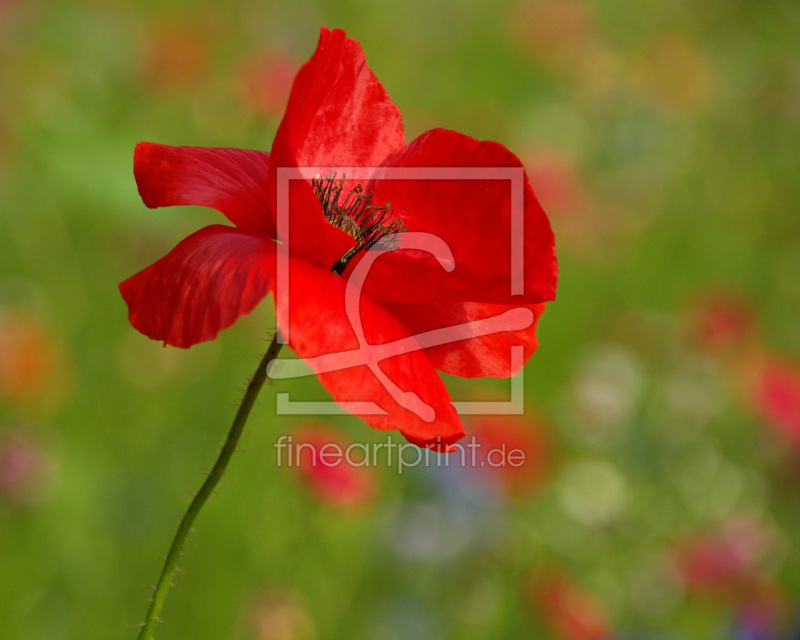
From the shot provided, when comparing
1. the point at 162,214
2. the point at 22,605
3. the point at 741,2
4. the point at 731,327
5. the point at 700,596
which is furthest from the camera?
the point at 741,2

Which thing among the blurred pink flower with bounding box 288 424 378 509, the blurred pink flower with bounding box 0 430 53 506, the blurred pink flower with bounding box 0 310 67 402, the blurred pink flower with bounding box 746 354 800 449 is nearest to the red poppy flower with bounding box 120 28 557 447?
the blurred pink flower with bounding box 288 424 378 509

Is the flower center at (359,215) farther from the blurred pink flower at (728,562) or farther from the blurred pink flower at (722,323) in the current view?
the blurred pink flower at (722,323)

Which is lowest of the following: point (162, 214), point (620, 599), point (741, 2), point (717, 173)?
point (620, 599)

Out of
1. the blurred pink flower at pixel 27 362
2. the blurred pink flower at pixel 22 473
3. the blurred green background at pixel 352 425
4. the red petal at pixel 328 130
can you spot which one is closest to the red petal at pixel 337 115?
the red petal at pixel 328 130

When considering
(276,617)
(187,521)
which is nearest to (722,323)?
(276,617)

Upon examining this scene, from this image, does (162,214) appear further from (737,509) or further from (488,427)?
(737,509)

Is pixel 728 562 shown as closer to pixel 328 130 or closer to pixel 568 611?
pixel 568 611

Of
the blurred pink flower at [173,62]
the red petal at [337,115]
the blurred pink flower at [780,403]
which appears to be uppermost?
the blurred pink flower at [173,62]

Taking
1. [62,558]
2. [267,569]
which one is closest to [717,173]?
[267,569]
